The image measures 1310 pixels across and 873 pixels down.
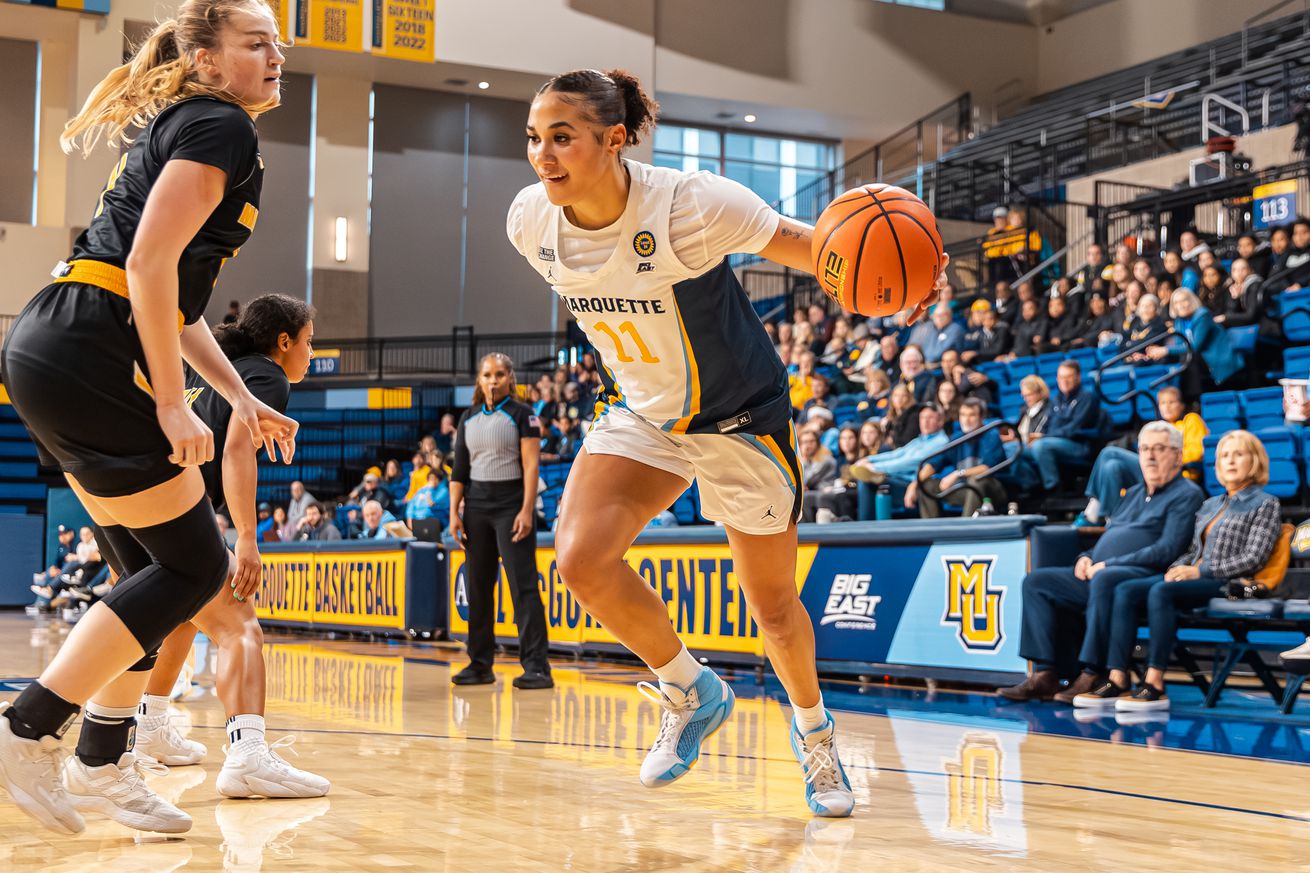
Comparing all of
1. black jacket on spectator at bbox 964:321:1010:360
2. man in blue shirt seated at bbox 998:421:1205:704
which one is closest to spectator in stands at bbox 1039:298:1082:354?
black jacket on spectator at bbox 964:321:1010:360

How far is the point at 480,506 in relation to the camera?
7.92 meters

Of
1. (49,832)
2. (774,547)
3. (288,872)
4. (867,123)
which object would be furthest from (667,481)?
(867,123)

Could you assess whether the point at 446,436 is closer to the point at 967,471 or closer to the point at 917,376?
the point at 917,376

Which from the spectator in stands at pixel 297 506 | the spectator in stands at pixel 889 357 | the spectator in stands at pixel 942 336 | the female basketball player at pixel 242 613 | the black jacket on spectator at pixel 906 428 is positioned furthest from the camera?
the spectator in stands at pixel 297 506

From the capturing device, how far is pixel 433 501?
15.9m

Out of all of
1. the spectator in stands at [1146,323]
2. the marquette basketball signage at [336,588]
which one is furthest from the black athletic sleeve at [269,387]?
the spectator in stands at [1146,323]

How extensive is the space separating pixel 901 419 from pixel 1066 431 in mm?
1527

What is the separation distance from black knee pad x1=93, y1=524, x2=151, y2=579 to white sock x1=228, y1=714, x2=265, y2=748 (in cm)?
68

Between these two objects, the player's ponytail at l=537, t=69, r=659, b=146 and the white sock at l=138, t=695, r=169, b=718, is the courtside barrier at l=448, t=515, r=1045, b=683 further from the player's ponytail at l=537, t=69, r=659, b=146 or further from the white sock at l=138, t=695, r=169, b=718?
the player's ponytail at l=537, t=69, r=659, b=146

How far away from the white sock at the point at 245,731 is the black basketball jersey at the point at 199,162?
1.40 m

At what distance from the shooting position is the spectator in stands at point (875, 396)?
12383 millimetres

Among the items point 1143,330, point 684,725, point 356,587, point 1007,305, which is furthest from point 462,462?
point 1007,305

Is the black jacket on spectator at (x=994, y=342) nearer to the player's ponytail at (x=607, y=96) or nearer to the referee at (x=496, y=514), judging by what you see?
the referee at (x=496, y=514)

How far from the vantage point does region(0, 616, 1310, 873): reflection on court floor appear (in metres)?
2.96
